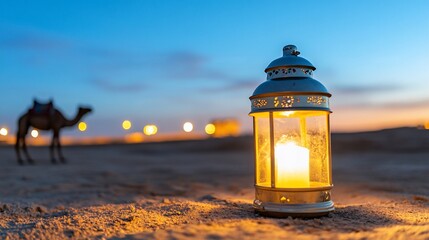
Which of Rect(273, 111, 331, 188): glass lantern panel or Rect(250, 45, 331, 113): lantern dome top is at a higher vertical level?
Rect(250, 45, 331, 113): lantern dome top

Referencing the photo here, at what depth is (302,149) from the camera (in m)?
5.71

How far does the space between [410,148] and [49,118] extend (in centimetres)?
1421

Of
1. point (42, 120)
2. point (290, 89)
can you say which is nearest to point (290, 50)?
point (290, 89)

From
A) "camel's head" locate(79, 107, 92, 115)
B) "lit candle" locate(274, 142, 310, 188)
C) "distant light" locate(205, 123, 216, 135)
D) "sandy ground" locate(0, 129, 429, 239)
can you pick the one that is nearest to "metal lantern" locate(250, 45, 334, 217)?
"lit candle" locate(274, 142, 310, 188)

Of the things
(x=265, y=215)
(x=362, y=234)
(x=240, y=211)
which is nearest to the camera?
(x=362, y=234)

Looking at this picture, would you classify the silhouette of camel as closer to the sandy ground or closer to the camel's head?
the camel's head

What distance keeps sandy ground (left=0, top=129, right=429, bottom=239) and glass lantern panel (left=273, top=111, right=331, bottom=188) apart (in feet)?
1.76

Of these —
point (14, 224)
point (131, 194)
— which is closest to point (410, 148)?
point (131, 194)

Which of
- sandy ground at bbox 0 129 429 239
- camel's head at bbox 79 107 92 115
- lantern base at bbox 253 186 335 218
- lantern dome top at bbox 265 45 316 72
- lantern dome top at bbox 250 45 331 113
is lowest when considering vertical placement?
sandy ground at bbox 0 129 429 239

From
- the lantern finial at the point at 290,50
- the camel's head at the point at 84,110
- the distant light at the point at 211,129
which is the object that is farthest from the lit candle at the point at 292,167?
the distant light at the point at 211,129

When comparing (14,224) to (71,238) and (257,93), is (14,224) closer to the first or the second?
(71,238)

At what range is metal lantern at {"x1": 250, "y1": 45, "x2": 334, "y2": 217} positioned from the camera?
556 centimetres

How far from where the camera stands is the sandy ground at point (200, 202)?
4883 mm

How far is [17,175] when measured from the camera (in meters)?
12.5
